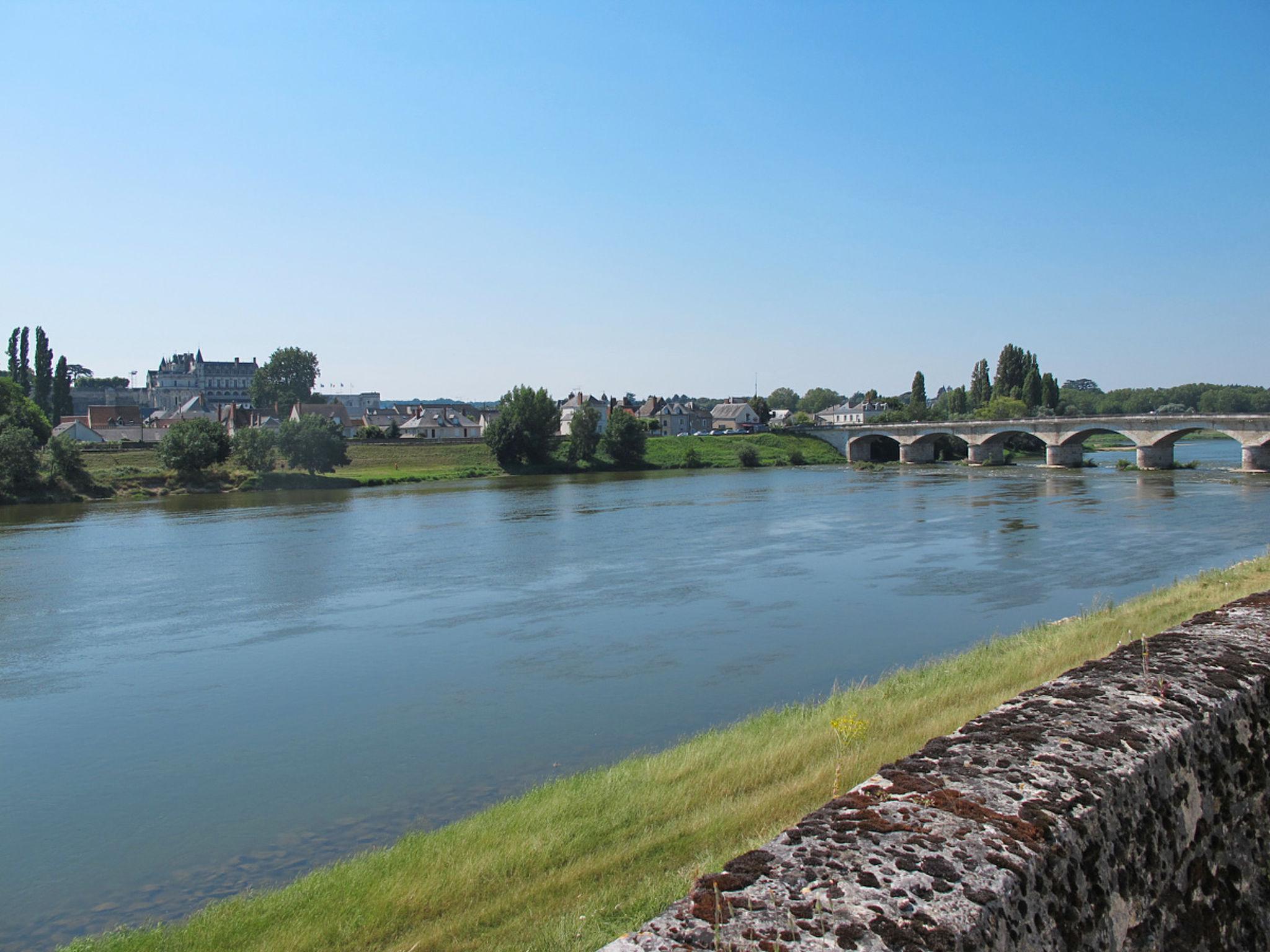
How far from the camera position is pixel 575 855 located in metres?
7.58

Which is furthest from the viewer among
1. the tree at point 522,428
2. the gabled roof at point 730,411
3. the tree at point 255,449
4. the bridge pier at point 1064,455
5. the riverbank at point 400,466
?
the gabled roof at point 730,411

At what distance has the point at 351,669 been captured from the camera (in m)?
16.8

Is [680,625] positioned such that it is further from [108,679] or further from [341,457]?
[341,457]

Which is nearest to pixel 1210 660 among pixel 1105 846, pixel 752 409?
pixel 1105 846

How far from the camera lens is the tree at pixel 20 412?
65.9m

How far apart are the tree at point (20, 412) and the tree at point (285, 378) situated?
64.4 m

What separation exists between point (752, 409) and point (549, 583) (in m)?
107

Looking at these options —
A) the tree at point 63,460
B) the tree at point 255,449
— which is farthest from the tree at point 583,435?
the tree at point 63,460

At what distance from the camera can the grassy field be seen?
5922 centimetres

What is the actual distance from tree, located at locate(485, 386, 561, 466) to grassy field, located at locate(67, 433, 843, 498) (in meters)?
1.32

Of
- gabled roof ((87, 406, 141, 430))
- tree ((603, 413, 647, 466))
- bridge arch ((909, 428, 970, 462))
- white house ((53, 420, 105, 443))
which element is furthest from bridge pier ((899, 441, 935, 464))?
gabled roof ((87, 406, 141, 430))

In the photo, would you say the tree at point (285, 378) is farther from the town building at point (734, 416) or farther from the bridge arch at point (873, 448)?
the bridge arch at point (873, 448)

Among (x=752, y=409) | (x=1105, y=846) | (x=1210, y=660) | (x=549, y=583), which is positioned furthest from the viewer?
(x=752, y=409)

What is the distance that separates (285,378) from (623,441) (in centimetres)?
8182
